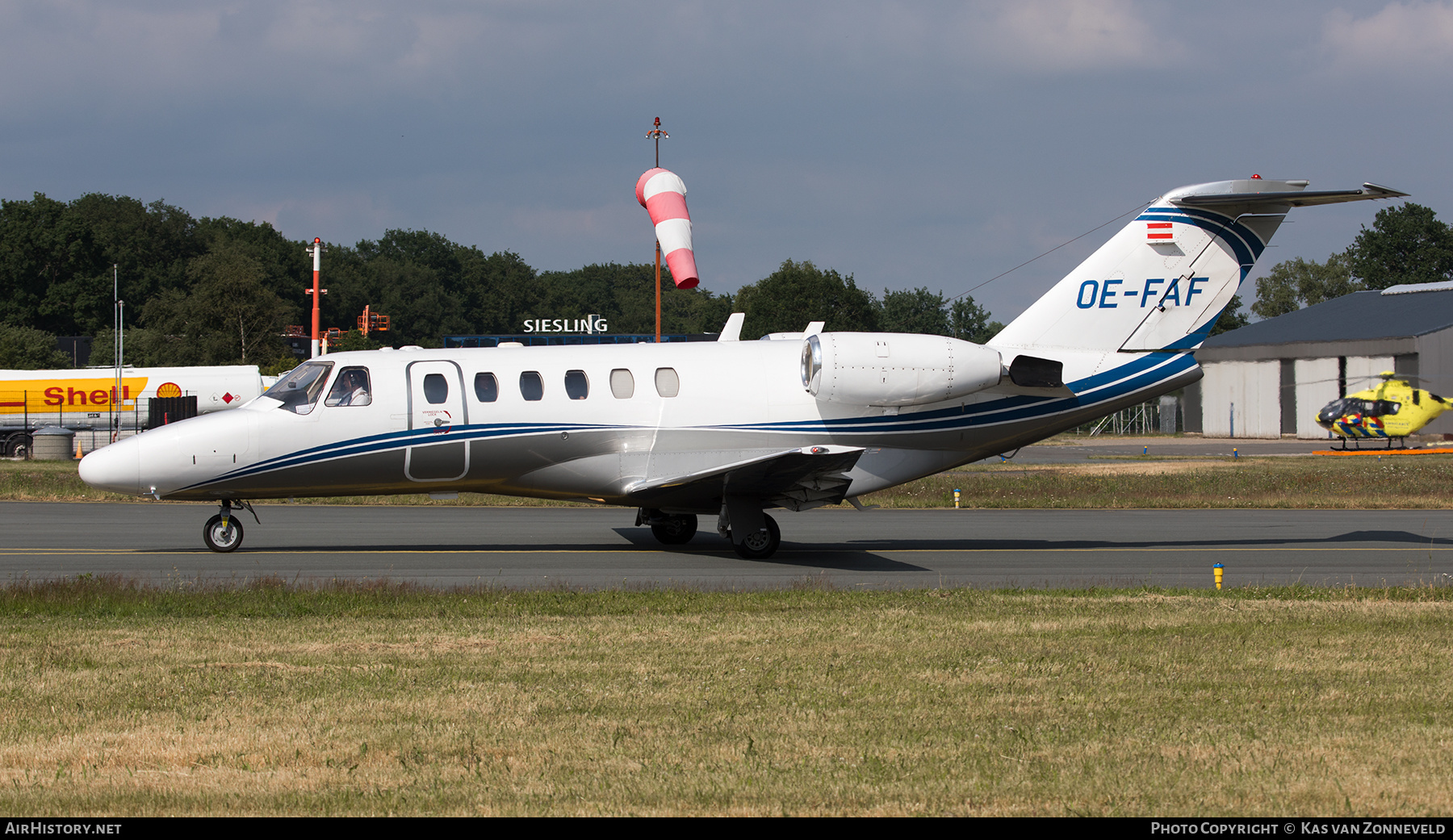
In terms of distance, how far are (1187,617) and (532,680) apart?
6143 mm

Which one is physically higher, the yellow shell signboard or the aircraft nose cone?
the yellow shell signboard

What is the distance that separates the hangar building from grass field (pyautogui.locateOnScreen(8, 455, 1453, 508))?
70.8 ft

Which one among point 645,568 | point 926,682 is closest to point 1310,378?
point 645,568

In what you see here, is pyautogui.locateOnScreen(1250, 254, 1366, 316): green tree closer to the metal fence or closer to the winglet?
the metal fence

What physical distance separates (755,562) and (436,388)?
492cm

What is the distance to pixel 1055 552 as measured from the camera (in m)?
17.4

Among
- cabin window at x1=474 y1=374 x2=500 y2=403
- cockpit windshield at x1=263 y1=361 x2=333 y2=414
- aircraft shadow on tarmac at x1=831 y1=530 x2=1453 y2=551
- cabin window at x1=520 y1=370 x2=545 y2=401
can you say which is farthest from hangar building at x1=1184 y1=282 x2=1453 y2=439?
cockpit windshield at x1=263 y1=361 x2=333 y2=414

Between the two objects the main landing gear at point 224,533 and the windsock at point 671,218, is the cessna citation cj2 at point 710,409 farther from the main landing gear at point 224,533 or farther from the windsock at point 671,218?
the windsock at point 671,218

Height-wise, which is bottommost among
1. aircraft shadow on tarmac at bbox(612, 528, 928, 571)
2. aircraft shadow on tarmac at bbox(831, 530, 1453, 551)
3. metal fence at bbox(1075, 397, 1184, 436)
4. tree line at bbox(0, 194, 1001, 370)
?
aircraft shadow on tarmac at bbox(831, 530, 1453, 551)

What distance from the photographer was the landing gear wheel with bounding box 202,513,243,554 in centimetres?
1666

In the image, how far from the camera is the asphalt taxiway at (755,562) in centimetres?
1447

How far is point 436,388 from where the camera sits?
16344 millimetres

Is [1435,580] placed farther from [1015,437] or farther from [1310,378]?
[1310,378]

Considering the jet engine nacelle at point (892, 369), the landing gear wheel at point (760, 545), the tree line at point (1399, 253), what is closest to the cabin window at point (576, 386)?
the landing gear wheel at point (760, 545)
